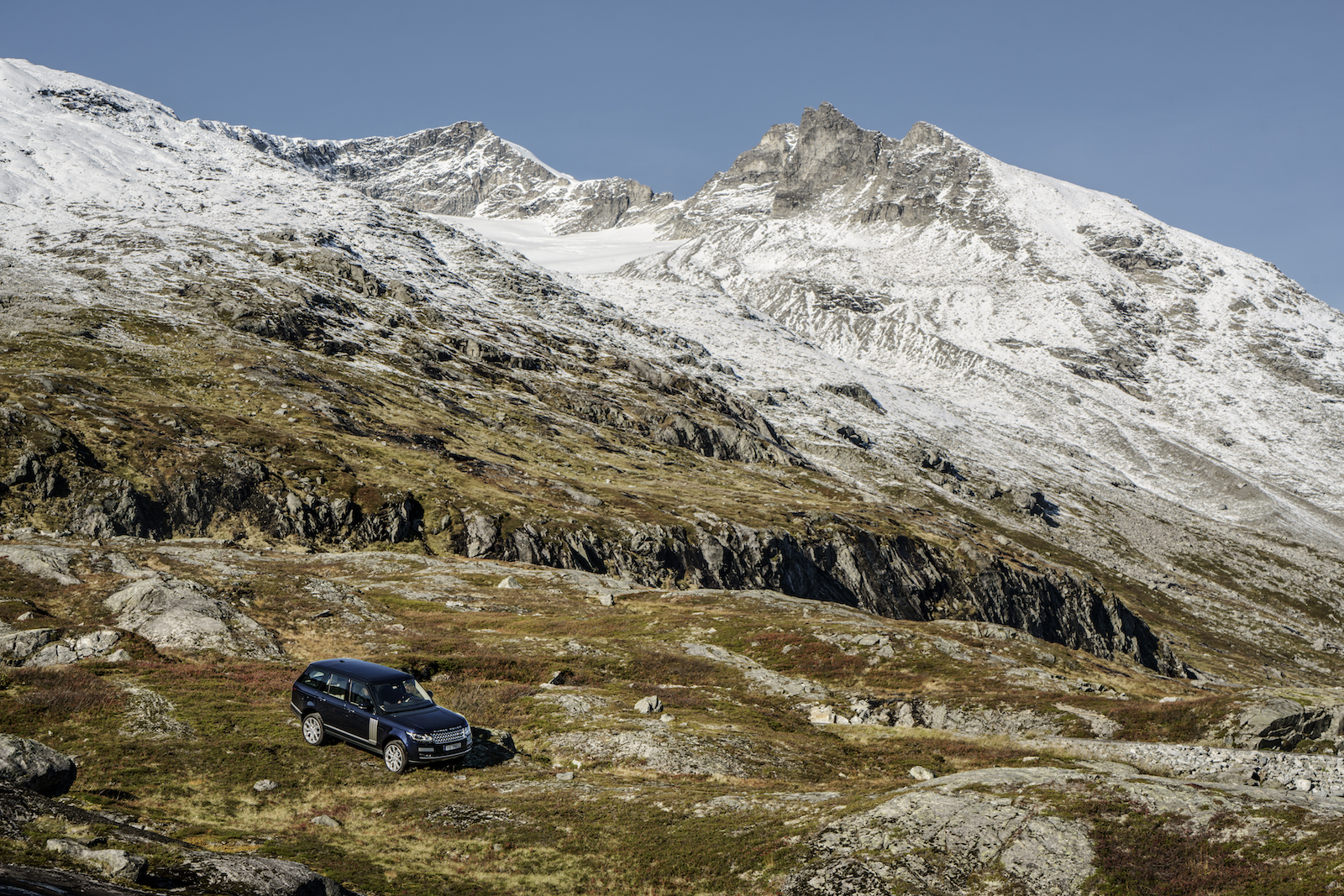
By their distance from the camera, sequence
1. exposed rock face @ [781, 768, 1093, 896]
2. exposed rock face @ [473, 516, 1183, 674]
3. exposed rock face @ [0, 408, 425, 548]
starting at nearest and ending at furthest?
exposed rock face @ [781, 768, 1093, 896], exposed rock face @ [0, 408, 425, 548], exposed rock face @ [473, 516, 1183, 674]

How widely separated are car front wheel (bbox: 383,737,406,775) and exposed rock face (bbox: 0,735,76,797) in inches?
351

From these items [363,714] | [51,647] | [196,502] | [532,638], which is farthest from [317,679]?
[196,502]

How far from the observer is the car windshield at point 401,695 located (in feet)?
90.2

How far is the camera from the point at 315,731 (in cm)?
2852

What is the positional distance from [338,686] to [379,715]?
2.47 meters

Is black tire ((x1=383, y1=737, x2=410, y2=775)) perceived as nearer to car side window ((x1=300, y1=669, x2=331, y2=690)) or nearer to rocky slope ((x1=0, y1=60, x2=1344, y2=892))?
rocky slope ((x1=0, y1=60, x2=1344, y2=892))

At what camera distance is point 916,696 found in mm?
42750

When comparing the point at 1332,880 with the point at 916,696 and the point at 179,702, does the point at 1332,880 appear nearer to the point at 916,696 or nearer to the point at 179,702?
the point at 916,696

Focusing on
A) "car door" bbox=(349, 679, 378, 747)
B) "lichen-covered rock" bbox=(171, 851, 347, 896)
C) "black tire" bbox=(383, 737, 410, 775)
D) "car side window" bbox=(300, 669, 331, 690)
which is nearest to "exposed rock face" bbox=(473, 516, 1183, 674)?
"car side window" bbox=(300, 669, 331, 690)

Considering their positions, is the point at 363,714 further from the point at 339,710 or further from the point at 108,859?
the point at 108,859

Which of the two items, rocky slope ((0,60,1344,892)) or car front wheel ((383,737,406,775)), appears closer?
rocky slope ((0,60,1344,892))

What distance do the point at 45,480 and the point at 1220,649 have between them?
612 ft

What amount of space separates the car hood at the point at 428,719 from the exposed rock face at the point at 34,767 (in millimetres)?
9115

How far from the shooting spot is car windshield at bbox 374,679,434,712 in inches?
1082
